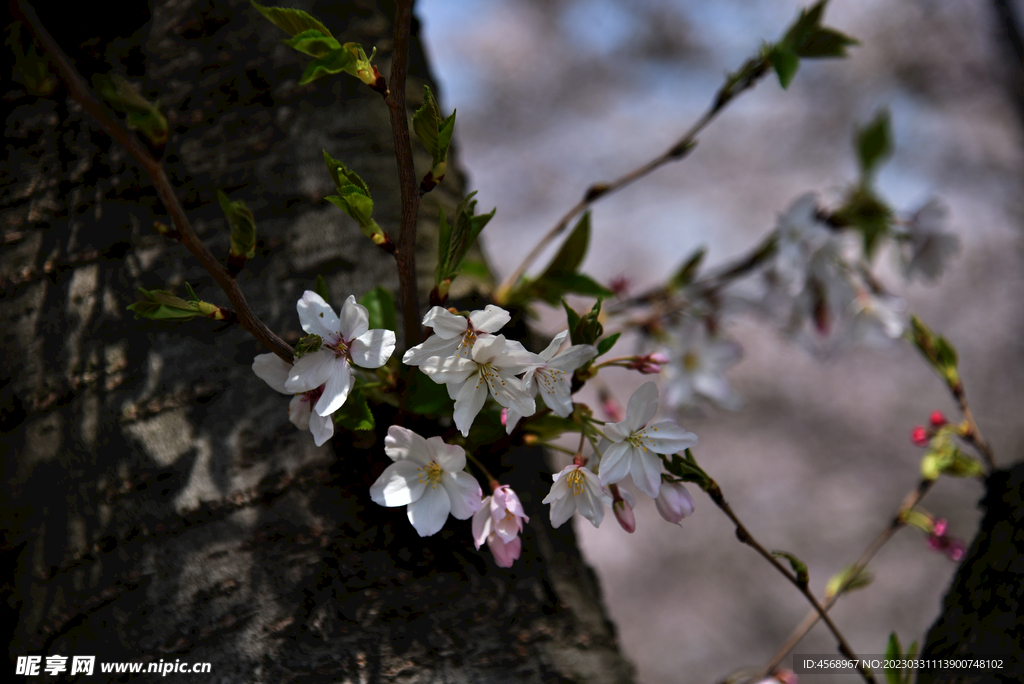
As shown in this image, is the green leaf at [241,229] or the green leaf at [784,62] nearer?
the green leaf at [241,229]

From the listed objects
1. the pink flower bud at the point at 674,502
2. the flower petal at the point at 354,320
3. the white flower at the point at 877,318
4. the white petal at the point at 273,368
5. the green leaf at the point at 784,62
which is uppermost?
the green leaf at the point at 784,62

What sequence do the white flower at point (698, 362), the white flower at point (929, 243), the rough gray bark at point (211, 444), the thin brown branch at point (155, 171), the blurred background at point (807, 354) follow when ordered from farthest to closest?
the blurred background at point (807, 354), the white flower at point (698, 362), the white flower at point (929, 243), the rough gray bark at point (211, 444), the thin brown branch at point (155, 171)

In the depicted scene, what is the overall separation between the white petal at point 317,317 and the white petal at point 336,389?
18 mm

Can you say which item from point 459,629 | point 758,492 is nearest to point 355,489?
point 459,629

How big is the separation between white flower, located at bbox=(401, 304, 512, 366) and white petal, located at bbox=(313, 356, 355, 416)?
40 mm

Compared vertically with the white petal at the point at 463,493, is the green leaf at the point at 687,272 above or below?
above

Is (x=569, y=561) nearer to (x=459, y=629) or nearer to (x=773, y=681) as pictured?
(x=459, y=629)

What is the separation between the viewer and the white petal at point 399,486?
15.1 inches

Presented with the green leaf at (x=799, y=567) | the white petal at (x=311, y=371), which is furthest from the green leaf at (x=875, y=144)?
the white petal at (x=311, y=371)

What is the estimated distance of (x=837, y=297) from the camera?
0.81 meters

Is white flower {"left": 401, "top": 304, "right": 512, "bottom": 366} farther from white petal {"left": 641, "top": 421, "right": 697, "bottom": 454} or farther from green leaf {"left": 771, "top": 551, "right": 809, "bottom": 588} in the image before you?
green leaf {"left": 771, "top": 551, "right": 809, "bottom": 588}

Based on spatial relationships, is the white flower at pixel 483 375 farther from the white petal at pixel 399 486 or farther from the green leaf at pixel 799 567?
the green leaf at pixel 799 567

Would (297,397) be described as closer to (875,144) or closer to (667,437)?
(667,437)

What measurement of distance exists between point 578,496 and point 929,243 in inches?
28.7
